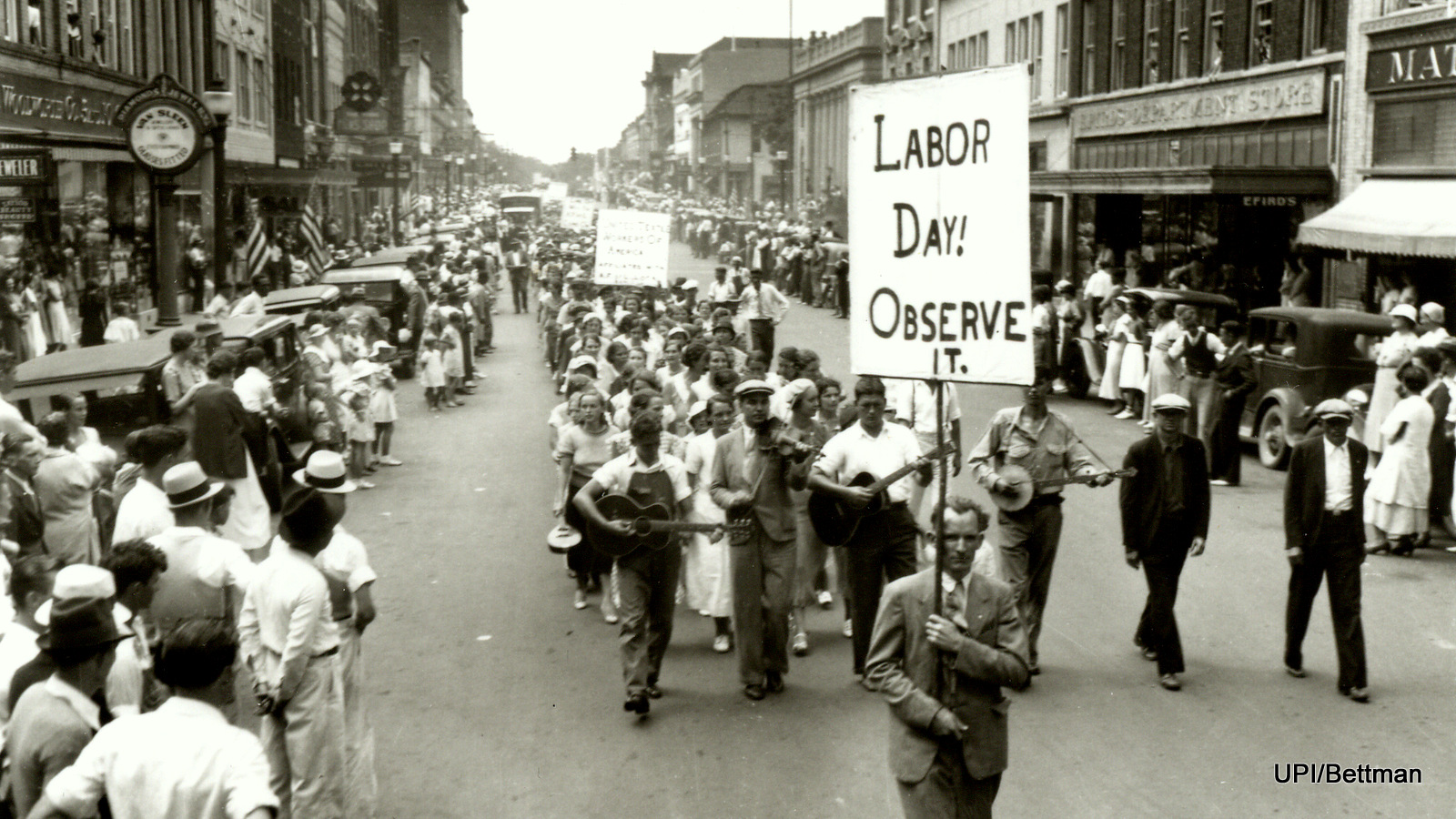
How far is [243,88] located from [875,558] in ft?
127

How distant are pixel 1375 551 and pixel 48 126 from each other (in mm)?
20230

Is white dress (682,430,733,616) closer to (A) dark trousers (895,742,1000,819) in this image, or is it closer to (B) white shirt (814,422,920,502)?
(B) white shirt (814,422,920,502)

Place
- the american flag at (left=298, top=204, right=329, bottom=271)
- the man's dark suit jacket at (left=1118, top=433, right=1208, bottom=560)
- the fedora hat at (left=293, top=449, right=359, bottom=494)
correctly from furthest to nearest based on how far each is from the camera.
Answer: the american flag at (left=298, top=204, right=329, bottom=271), the man's dark suit jacket at (left=1118, top=433, right=1208, bottom=560), the fedora hat at (left=293, top=449, right=359, bottom=494)

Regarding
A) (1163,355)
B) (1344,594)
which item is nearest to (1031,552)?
(1344,594)

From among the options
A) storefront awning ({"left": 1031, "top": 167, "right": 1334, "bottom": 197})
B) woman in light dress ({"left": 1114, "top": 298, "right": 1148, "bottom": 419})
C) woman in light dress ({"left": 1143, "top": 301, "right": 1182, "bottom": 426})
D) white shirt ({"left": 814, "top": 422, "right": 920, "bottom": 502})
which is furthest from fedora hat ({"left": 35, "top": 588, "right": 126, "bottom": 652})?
storefront awning ({"left": 1031, "top": 167, "right": 1334, "bottom": 197})

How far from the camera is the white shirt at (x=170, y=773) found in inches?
152

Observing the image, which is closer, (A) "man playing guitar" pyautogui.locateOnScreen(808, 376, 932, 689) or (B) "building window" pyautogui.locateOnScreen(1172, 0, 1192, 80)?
(A) "man playing guitar" pyautogui.locateOnScreen(808, 376, 932, 689)

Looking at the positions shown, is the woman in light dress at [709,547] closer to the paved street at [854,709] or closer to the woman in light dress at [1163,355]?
the paved street at [854,709]

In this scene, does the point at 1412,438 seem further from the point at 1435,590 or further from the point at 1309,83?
the point at 1309,83

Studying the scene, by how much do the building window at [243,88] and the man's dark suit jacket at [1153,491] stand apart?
3753 cm

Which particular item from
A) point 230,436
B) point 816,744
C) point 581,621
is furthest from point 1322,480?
point 230,436

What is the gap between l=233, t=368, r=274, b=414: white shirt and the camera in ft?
41.6

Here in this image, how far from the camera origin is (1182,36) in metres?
34.3

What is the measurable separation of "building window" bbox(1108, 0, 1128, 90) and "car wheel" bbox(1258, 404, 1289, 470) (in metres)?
23.2
